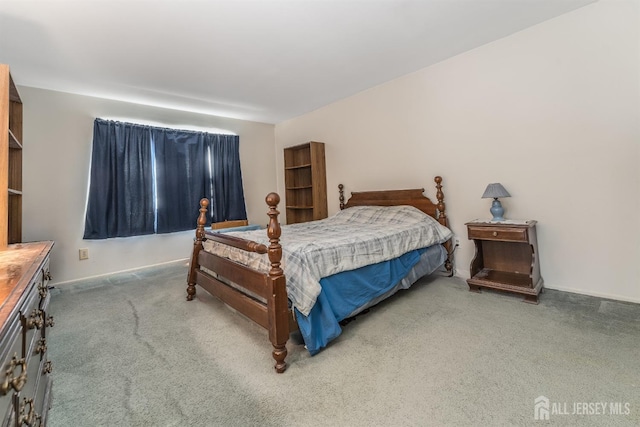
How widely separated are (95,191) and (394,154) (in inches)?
147

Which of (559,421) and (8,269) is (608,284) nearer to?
(559,421)

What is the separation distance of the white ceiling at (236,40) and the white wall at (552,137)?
0.21m

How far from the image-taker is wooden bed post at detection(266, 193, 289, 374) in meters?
1.58

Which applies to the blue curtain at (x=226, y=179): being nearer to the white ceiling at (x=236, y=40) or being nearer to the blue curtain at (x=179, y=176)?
the blue curtain at (x=179, y=176)

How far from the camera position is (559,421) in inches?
45.7

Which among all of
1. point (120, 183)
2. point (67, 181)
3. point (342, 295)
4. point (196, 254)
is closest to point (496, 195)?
point (342, 295)

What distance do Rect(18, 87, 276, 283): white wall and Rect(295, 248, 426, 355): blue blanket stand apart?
126 inches

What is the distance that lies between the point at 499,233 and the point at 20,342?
293 centimetres

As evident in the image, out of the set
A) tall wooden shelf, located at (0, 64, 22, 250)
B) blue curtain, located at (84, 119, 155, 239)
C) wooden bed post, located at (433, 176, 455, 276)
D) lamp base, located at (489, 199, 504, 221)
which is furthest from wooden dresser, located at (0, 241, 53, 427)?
wooden bed post, located at (433, 176, 455, 276)

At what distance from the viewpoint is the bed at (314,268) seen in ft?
5.37

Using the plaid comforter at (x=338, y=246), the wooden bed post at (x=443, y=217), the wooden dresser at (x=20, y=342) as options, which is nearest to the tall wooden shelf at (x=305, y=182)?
the plaid comforter at (x=338, y=246)

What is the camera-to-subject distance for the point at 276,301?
1599 mm

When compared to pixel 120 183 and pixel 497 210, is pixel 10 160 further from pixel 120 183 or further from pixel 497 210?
pixel 497 210

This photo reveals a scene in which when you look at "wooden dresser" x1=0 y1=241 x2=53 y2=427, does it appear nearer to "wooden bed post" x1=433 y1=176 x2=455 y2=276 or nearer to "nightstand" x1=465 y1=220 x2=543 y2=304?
"nightstand" x1=465 y1=220 x2=543 y2=304
